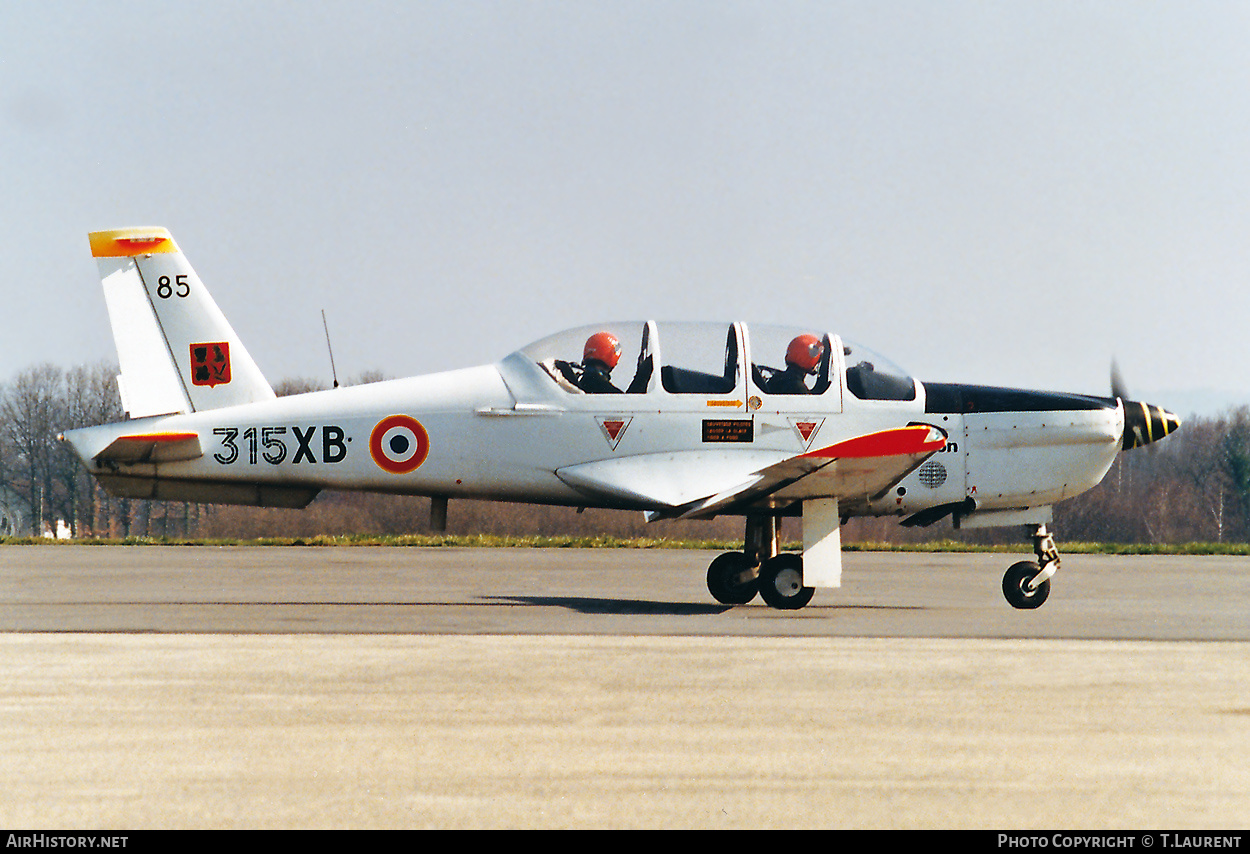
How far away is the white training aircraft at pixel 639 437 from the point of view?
11852 mm

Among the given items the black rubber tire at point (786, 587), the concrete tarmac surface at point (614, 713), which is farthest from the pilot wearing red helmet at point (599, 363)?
the black rubber tire at point (786, 587)

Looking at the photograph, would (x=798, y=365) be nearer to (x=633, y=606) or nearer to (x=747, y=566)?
(x=747, y=566)

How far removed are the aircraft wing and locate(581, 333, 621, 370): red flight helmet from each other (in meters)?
1.03

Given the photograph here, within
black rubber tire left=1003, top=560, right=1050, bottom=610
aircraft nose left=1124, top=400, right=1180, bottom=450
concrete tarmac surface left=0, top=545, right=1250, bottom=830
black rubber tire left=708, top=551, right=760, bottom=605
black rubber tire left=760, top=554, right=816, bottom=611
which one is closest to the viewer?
concrete tarmac surface left=0, top=545, right=1250, bottom=830

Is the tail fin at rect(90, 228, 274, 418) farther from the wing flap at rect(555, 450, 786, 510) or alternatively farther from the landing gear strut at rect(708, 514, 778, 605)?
the landing gear strut at rect(708, 514, 778, 605)

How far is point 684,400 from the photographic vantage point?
12.0 m

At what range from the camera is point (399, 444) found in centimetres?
1192

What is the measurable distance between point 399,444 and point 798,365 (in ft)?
13.8

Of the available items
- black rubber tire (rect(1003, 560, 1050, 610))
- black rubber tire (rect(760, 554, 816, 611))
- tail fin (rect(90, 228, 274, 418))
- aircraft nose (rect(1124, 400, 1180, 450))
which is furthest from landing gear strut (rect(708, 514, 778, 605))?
tail fin (rect(90, 228, 274, 418))

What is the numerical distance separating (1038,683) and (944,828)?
10.8 ft

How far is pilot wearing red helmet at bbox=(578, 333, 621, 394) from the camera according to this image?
1202 centimetres

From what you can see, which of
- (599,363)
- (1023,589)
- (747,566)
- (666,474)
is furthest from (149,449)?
(1023,589)

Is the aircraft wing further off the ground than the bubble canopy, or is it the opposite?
the bubble canopy

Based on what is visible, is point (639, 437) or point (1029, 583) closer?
point (1029, 583)
